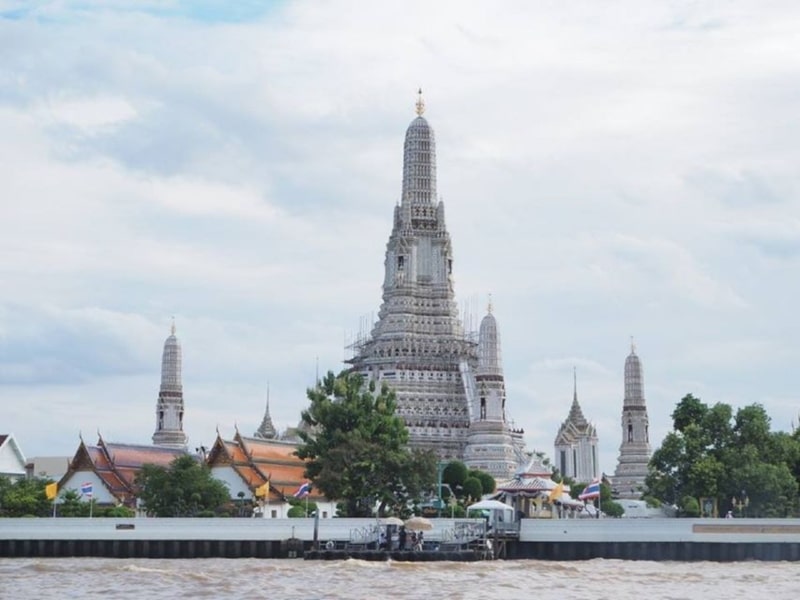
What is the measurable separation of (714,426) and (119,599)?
4122 centimetres

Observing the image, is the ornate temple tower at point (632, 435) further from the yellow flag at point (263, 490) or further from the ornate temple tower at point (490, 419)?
the yellow flag at point (263, 490)

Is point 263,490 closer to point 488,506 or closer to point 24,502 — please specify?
point 24,502

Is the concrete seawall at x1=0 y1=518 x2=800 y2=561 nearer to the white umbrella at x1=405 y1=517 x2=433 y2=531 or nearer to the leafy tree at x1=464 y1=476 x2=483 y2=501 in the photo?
the white umbrella at x1=405 y1=517 x2=433 y2=531

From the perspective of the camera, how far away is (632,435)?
109938mm

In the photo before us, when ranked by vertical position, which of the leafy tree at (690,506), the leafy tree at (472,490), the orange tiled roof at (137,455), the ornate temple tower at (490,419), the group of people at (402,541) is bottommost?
the group of people at (402,541)

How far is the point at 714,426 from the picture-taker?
7294cm

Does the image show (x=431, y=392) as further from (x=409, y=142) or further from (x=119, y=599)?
(x=119, y=599)

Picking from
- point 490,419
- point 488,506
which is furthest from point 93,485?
point 490,419

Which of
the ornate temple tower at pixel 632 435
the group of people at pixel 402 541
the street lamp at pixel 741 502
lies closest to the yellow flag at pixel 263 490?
the group of people at pixel 402 541

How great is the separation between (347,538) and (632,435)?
5312cm

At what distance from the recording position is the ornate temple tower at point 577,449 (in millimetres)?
135375

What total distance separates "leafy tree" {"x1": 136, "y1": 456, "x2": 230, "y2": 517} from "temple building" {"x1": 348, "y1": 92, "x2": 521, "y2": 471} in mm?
34364

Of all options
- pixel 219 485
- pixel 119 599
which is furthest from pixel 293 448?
pixel 119 599

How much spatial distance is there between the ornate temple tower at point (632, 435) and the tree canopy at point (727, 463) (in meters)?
31.8
